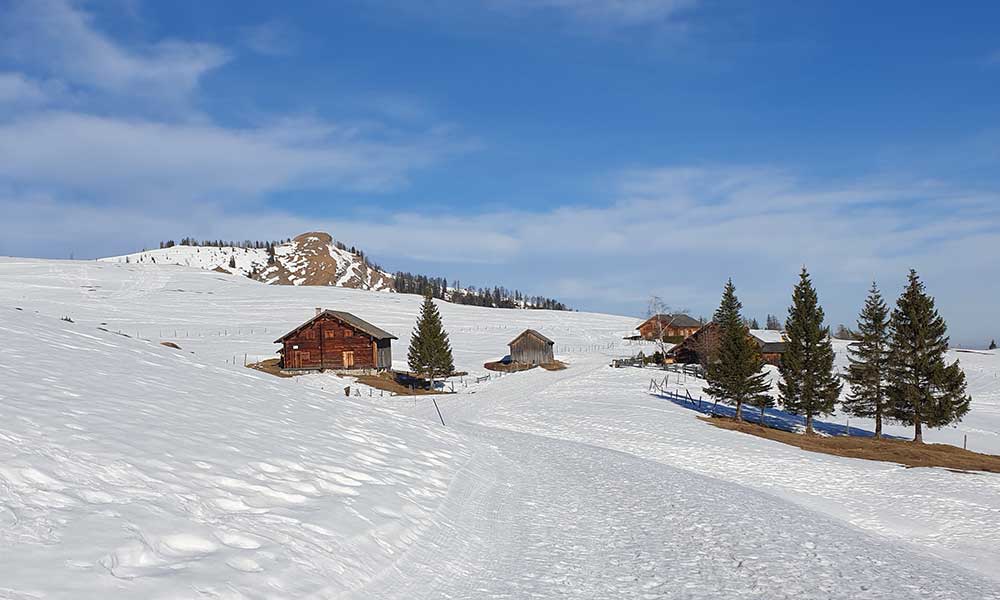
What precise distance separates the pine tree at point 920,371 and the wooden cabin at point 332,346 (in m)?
47.2

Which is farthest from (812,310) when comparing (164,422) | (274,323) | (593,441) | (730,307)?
(274,323)

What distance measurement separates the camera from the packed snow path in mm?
8953

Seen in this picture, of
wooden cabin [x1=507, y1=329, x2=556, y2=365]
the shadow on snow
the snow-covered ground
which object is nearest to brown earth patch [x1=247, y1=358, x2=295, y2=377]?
wooden cabin [x1=507, y1=329, x2=556, y2=365]

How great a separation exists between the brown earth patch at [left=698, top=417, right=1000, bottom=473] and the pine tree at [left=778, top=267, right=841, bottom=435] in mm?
7711

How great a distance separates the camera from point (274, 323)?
104250mm

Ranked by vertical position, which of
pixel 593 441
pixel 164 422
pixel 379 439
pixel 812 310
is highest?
pixel 812 310

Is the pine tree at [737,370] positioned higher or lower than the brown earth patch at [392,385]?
higher

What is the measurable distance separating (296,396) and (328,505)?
461 inches

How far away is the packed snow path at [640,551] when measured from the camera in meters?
8.95

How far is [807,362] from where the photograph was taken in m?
47.0

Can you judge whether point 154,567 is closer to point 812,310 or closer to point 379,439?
point 379,439

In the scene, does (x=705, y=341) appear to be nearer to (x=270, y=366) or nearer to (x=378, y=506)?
(x=270, y=366)

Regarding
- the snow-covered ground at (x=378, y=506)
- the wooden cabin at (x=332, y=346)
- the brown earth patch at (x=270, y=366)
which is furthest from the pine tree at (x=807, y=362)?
the brown earth patch at (x=270, y=366)

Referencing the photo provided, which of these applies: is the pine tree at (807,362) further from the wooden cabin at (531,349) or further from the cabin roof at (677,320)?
the cabin roof at (677,320)
